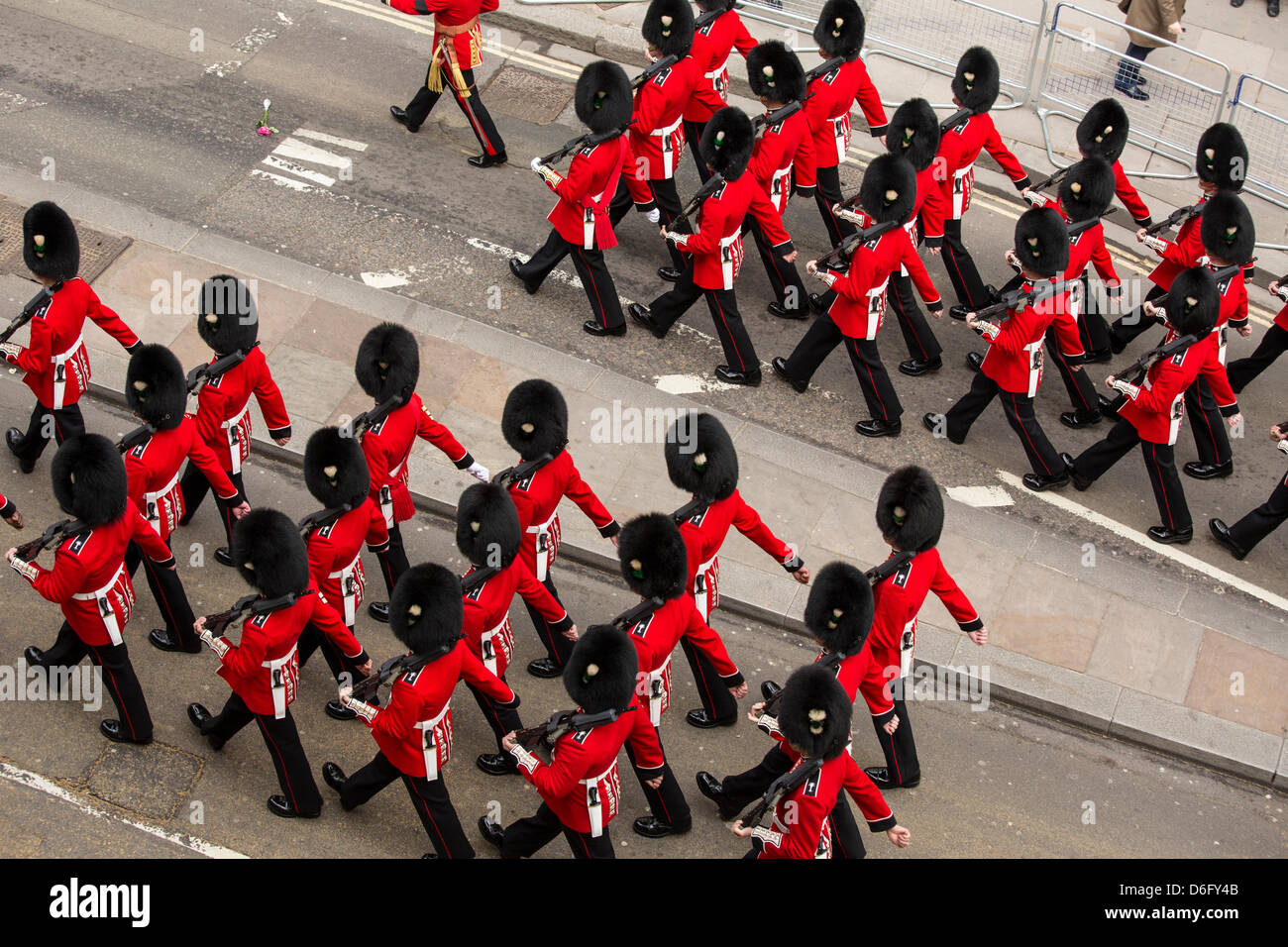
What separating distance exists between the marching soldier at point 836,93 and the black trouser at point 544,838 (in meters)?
6.24

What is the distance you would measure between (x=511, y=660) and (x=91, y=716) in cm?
237

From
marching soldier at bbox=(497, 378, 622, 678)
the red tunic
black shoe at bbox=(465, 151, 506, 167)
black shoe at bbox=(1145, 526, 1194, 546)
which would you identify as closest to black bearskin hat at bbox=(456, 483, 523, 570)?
marching soldier at bbox=(497, 378, 622, 678)

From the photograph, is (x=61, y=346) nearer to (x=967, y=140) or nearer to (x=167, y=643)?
(x=167, y=643)

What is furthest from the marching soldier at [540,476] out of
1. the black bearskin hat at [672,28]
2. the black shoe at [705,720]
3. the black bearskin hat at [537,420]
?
the black bearskin hat at [672,28]

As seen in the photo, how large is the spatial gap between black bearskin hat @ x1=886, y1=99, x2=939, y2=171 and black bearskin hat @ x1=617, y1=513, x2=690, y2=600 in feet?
14.4

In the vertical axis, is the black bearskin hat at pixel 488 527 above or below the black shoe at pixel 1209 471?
above

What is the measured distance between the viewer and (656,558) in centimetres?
800

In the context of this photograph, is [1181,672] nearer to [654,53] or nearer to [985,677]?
[985,677]

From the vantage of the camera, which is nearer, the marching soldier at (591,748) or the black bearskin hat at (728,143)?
the marching soldier at (591,748)

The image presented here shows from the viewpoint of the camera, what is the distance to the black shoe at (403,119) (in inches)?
525

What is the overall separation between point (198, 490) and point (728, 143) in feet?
13.7

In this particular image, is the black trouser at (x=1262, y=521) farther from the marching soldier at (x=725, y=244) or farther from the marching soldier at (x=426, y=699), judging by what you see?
the marching soldier at (x=426, y=699)

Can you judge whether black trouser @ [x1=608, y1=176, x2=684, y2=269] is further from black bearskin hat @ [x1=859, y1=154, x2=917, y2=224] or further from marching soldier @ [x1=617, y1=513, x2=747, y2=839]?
marching soldier @ [x1=617, y1=513, x2=747, y2=839]

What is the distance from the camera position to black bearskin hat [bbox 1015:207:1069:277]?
10.2 meters
